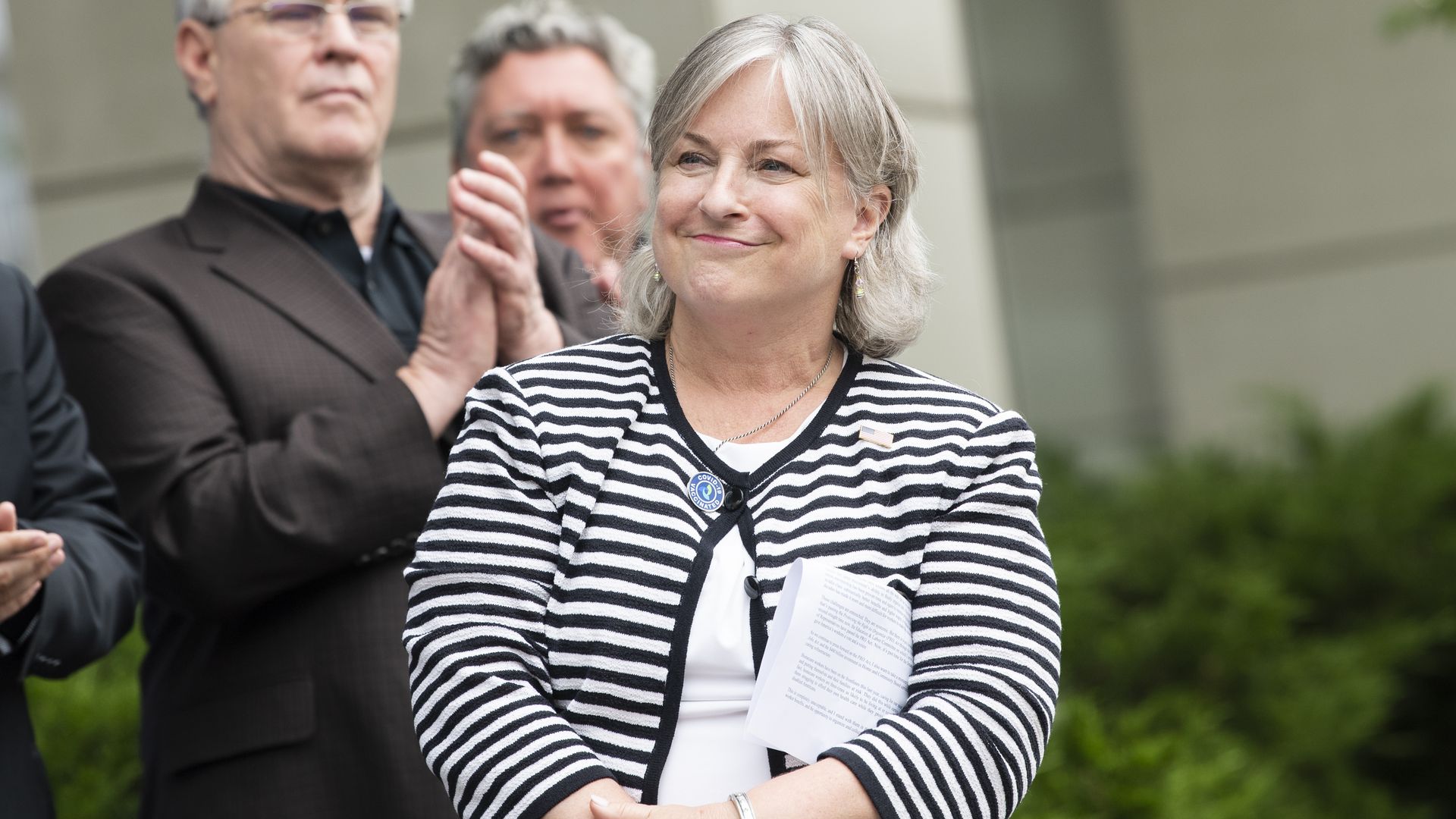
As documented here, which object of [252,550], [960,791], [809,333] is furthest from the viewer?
[252,550]

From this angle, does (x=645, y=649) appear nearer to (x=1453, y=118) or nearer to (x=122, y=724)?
(x=122, y=724)

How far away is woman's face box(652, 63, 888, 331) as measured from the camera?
2.16 metres

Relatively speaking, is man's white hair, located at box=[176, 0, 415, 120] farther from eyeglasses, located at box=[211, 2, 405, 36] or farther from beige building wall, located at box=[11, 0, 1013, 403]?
beige building wall, located at box=[11, 0, 1013, 403]

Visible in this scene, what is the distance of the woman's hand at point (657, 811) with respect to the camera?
196 centimetres

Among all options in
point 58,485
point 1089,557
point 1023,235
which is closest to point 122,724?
point 58,485

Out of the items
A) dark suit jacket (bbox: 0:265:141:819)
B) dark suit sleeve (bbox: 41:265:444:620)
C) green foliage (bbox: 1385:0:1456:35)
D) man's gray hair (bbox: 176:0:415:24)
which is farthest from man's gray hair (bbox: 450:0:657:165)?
green foliage (bbox: 1385:0:1456:35)

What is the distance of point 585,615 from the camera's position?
211cm

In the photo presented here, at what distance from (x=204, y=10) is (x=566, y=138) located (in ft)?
3.12

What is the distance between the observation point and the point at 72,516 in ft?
8.91

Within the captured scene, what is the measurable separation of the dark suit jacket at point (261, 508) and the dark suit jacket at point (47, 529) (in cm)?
6

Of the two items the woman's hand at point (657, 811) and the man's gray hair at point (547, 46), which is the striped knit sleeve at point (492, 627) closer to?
the woman's hand at point (657, 811)

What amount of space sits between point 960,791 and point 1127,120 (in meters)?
8.41

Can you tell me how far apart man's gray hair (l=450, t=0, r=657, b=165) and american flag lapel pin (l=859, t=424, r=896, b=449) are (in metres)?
A: 1.82

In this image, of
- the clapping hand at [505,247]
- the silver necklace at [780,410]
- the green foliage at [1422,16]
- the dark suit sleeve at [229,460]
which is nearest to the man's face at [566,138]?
the clapping hand at [505,247]
